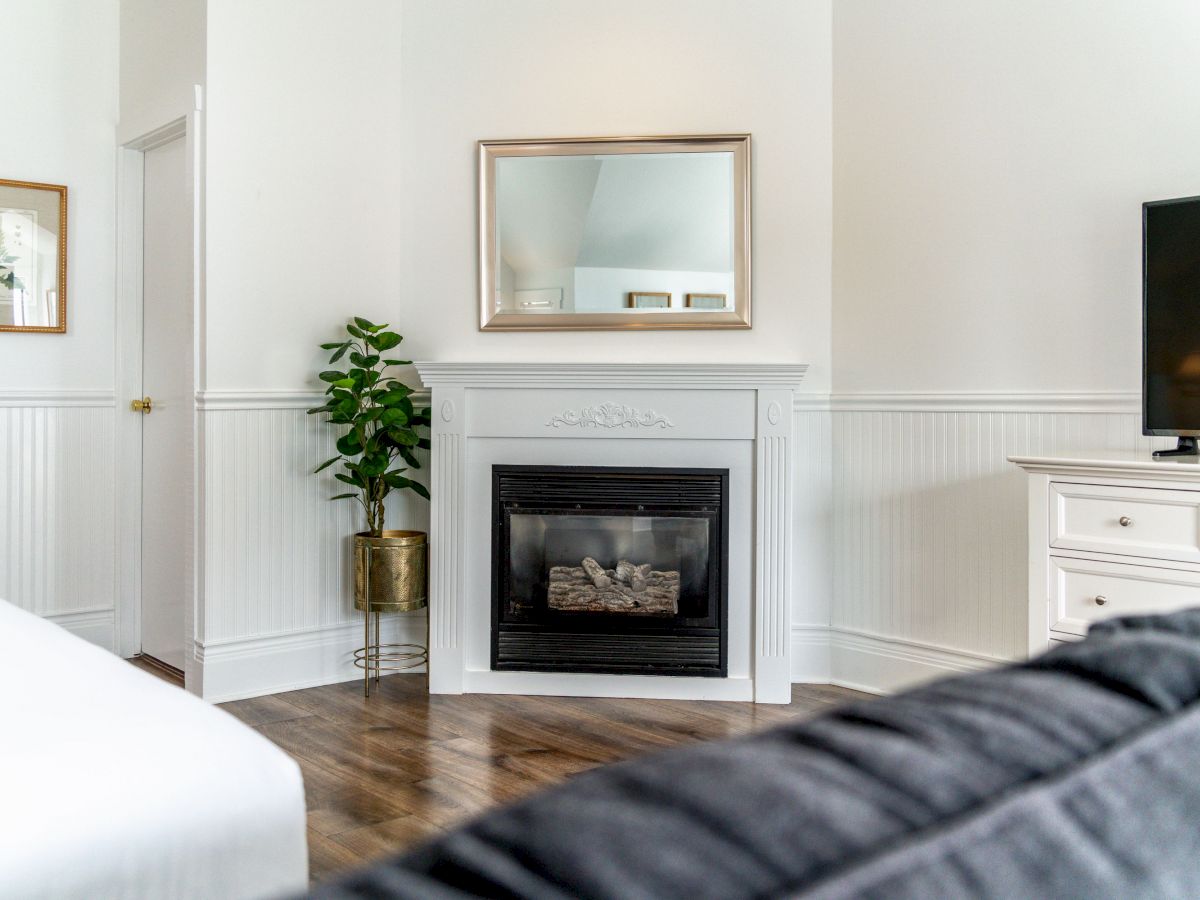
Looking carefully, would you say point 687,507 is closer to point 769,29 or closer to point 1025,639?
point 1025,639

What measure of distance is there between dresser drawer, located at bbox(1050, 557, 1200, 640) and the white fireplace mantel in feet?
3.44

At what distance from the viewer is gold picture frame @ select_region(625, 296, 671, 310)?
4.07 metres

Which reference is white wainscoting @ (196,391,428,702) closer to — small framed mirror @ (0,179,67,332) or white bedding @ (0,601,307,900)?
small framed mirror @ (0,179,67,332)

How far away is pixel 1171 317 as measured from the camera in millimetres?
2980

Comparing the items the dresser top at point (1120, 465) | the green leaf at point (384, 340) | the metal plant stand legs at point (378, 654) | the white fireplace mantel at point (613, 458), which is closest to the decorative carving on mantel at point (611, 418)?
the white fireplace mantel at point (613, 458)

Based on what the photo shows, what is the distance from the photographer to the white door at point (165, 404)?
4.20 metres

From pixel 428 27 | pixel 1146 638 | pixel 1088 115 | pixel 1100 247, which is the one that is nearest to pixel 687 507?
pixel 1100 247

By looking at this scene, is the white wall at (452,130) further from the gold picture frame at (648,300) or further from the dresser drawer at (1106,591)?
the dresser drawer at (1106,591)

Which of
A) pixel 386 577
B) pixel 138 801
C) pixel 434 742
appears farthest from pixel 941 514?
pixel 138 801

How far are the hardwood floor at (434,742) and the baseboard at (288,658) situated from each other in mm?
70

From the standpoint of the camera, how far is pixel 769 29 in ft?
13.2

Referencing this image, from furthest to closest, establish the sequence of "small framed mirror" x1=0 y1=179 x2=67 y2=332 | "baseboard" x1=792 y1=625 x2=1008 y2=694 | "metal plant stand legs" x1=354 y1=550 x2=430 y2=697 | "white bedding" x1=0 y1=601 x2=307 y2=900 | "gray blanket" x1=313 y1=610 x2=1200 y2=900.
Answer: "small framed mirror" x1=0 y1=179 x2=67 y2=332 → "metal plant stand legs" x1=354 y1=550 x2=430 y2=697 → "baseboard" x1=792 y1=625 x2=1008 y2=694 → "white bedding" x1=0 y1=601 x2=307 y2=900 → "gray blanket" x1=313 y1=610 x2=1200 y2=900

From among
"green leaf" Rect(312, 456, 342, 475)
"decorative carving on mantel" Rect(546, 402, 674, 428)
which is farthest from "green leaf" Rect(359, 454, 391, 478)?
"decorative carving on mantel" Rect(546, 402, 674, 428)

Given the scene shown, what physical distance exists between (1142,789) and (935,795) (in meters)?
0.08
